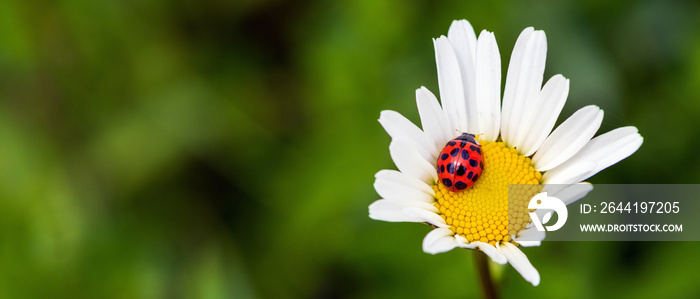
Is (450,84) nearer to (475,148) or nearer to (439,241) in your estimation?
(475,148)

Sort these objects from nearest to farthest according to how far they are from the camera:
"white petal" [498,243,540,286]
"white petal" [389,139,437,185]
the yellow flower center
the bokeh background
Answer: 1. "white petal" [498,243,540,286]
2. "white petal" [389,139,437,185]
3. the yellow flower center
4. the bokeh background

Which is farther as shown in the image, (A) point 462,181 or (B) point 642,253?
(B) point 642,253

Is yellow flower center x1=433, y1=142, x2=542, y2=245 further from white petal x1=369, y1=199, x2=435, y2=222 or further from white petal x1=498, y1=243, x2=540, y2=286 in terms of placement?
white petal x1=369, y1=199, x2=435, y2=222

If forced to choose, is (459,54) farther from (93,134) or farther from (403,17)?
(93,134)

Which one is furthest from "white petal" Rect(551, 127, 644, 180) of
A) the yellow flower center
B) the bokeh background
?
the bokeh background

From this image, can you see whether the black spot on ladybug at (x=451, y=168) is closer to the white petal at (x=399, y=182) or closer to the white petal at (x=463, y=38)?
the white petal at (x=399, y=182)

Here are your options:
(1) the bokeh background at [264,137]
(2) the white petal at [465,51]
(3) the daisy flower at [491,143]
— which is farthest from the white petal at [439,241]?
(1) the bokeh background at [264,137]

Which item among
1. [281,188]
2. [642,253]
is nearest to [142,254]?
[281,188]
